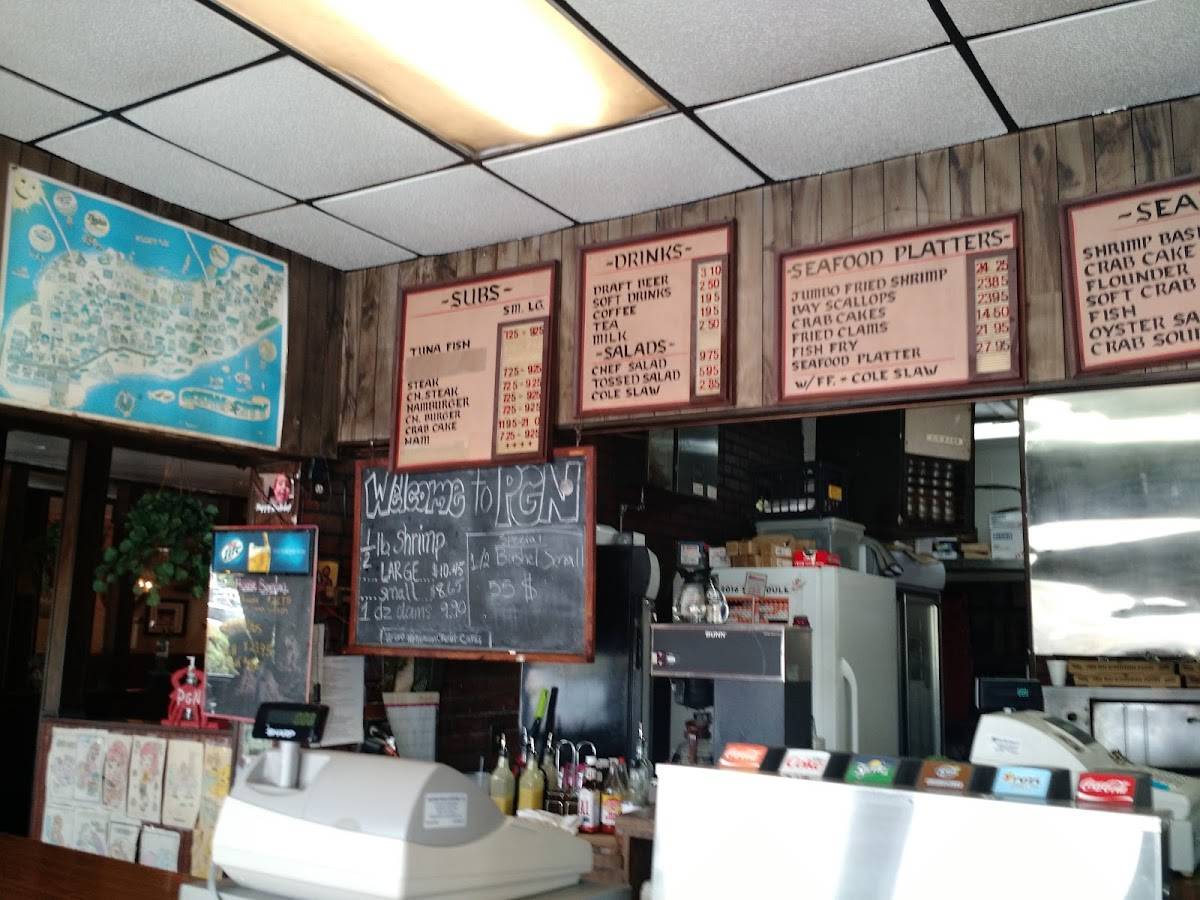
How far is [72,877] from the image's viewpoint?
2268mm

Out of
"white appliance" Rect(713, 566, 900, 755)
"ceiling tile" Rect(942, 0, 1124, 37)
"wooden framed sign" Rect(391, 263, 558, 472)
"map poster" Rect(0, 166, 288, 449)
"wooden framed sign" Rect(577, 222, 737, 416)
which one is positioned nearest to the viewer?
"ceiling tile" Rect(942, 0, 1124, 37)

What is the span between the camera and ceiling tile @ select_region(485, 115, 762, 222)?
130 inches

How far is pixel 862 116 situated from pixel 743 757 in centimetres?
205

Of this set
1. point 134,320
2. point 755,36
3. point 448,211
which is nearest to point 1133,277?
point 755,36

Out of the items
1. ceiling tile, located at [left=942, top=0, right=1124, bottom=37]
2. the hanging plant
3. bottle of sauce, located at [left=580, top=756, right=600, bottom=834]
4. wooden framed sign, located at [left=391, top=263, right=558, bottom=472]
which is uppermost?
ceiling tile, located at [left=942, top=0, right=1124, bottom=37]

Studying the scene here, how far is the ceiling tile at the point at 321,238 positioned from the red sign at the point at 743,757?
2795 millimetres

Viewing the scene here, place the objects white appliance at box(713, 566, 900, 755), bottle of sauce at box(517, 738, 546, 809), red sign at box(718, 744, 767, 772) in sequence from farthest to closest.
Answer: white appliance at box(713, 566, 900, 755)
bottle of sauce at box(517, 738, 546, 809)
red sign at box(718, 744, 767, 772)

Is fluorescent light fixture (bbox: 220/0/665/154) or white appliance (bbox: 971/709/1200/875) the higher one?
fluorescent light fixture (bbox: 220/0/665/154)

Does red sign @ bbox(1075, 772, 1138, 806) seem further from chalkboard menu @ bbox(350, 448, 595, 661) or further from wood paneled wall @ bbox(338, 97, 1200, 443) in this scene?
chalkboard menu @ bbox(350, 448, 595, 661)

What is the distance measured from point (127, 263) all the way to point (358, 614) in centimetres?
158

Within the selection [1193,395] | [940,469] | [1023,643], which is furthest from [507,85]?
[1023,643]

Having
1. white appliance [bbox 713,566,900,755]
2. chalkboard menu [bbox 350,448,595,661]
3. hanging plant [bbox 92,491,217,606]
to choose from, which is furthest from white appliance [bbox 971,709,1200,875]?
hanging plant [bbox 92,491,217,606]

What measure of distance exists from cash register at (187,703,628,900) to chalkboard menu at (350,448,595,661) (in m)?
2.01

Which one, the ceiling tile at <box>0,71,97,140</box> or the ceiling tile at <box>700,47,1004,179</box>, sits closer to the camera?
the ceiling tile at <box>700,47,1004,179</box>
